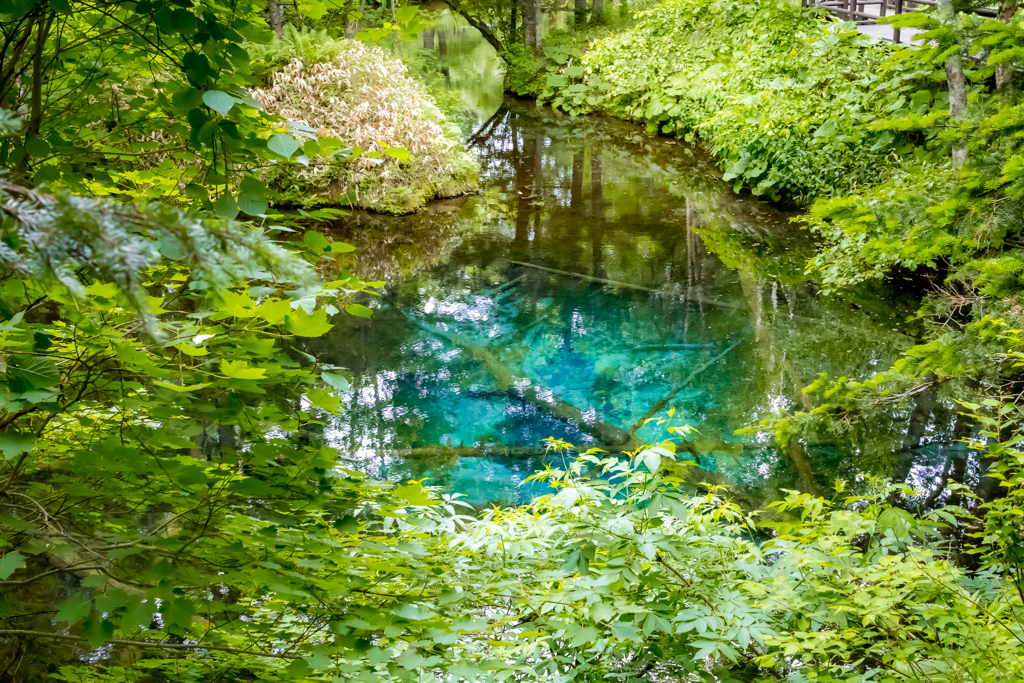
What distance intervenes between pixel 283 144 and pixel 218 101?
0.16 meters

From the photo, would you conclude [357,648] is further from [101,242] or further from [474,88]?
[474,88]

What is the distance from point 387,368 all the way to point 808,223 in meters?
5.70

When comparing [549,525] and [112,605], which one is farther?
[549,525]

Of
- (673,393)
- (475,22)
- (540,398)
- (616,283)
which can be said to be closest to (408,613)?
(540,398)

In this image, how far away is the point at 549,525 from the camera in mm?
2771

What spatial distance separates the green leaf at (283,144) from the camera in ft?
5.04

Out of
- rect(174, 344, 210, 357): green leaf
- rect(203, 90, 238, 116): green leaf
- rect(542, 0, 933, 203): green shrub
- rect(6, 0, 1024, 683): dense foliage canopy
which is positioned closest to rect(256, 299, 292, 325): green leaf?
rect(6, 0, 1024, 683): dense foliage canopy

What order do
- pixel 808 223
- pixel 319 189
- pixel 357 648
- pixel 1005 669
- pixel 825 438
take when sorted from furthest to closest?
1. pixel 319 189
2. pixel 808 223
3. pixel 825 438
4. pixel 1005 669
5. pixel 357 648

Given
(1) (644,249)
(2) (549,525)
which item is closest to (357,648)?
(2) (549,525)

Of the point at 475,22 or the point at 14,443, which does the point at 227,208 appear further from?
the point at 475,22

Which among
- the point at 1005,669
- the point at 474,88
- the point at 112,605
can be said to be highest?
the point at 474,88

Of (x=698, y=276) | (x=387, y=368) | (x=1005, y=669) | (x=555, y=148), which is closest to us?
(x=1005, y=669)

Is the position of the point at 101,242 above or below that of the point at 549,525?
above

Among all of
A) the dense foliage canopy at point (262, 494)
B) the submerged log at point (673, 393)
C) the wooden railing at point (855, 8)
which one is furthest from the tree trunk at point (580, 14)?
the dense foliage canopy at point (262, 494)
